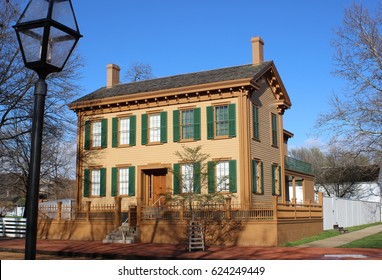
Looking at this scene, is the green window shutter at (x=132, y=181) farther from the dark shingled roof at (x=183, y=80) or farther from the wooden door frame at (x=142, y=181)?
the dark shingled roof at (x=183, y=80)

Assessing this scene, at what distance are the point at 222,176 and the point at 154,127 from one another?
5.32 m

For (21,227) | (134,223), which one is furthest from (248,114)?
(21,227)

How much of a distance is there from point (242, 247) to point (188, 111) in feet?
29.0

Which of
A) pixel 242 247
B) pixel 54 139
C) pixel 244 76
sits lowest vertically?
pixel 242 247

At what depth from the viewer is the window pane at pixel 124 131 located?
27.3 metres

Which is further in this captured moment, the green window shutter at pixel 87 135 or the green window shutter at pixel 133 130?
the green window shutter at pixel 87 135

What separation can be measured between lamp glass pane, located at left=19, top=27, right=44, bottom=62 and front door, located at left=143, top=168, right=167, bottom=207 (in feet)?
70.4

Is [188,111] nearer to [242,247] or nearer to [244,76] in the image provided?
[244,76]

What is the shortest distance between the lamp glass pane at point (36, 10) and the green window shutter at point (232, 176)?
1906cm

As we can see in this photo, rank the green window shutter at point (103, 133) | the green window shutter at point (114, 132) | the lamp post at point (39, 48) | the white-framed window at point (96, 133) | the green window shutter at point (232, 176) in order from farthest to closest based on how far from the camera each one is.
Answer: the white-framed window at point (96, 133), the green window shutter at point (103, 133), the green window shutter at point (114, 132), the green window shutter at point (232, 176), the lamp post at point (39, 48)

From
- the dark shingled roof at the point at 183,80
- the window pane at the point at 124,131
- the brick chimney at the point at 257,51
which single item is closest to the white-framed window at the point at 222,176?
the dark shingled roof at the point at 183,80

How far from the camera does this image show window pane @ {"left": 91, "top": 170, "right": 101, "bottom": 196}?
91.4ft

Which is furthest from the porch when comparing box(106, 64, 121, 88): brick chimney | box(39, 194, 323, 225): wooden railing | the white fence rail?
box(106, 64, 121, 88): brick chimney

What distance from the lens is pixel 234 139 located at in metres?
23.8
